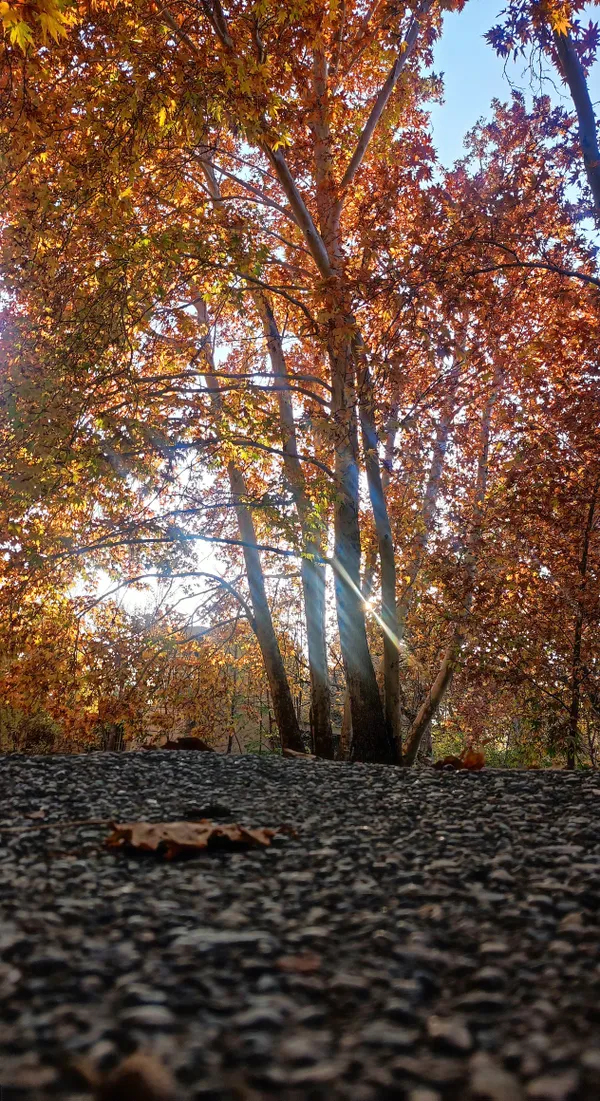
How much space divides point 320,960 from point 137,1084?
30.2 inches

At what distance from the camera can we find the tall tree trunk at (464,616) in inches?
407

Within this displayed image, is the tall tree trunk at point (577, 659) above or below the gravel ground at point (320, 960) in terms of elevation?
above

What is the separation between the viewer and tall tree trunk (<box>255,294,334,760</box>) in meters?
9.82

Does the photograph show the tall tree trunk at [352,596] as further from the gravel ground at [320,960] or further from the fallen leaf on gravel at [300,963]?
the fallen leaf on gravel at [300,963]

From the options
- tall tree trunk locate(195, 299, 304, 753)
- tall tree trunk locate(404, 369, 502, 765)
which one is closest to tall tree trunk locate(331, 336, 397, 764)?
tall tree trunk locate(404, 369, 502, 765)

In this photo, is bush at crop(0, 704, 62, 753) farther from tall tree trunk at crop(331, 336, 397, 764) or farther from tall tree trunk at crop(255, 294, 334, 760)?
tall tree trunk at crop(331, 336, 397, 764)

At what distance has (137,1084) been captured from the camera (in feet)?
4.65

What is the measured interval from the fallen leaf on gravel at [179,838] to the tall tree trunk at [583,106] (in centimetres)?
673

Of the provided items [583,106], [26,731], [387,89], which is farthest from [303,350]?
[26,731]

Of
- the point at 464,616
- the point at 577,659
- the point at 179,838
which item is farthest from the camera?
the point at 464,616

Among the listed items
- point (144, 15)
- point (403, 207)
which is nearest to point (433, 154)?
point (403, 207)

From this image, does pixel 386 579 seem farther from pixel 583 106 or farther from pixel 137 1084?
pixel 137 1084

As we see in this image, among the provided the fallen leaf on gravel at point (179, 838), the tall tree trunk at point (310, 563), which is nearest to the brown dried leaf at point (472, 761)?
the fallen leaf on gravel at point (179, 838)

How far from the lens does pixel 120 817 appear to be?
411 centimetres
